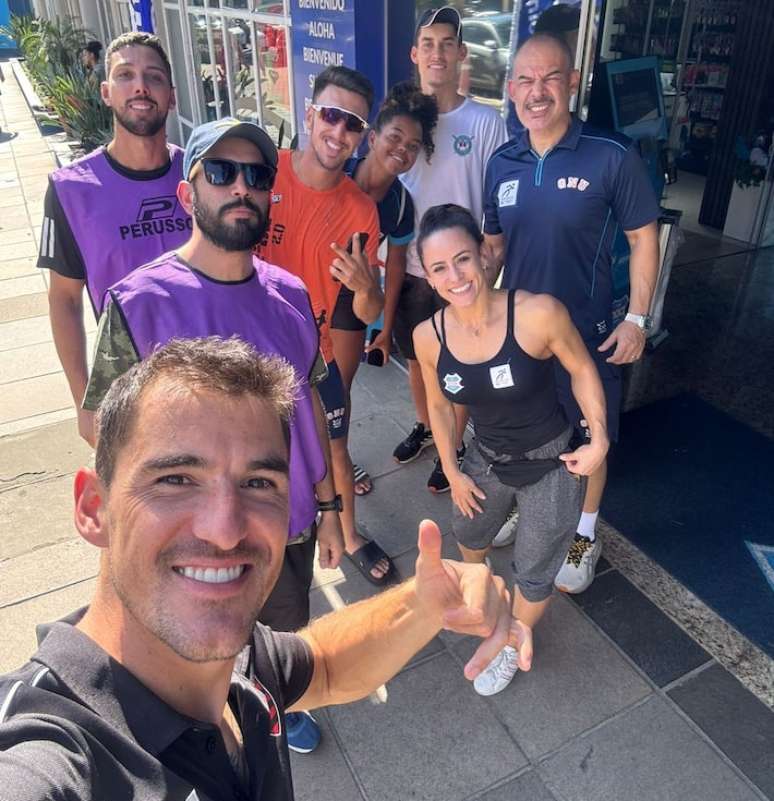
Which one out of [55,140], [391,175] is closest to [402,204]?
[391,175]

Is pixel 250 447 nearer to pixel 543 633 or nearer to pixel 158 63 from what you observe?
pixel 543 633

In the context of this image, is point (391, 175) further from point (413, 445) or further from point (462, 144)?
point (413, 445)

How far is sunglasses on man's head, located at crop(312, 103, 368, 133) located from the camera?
111 inches

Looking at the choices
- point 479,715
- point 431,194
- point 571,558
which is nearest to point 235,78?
point 431,194

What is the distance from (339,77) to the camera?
289 centimetres

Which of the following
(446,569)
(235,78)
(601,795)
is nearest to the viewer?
(446,569)

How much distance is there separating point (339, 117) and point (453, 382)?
1.27m

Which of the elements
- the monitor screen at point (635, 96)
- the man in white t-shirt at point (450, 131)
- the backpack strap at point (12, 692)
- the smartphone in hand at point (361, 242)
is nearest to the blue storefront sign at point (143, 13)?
the man in white t-shirt at point (450, 131)

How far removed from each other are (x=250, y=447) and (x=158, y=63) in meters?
2.50

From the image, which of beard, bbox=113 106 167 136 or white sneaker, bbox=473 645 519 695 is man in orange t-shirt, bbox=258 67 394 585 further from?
white sneaker, bbox=473 645 519 695

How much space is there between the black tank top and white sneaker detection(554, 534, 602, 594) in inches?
34.1

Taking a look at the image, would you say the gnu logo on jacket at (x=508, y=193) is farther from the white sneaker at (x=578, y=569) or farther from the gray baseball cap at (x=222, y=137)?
the white sneaker at (x=578, y=569)

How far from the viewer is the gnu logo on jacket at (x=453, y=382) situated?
7.97ft

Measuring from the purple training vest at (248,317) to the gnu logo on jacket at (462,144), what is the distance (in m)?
1.71
